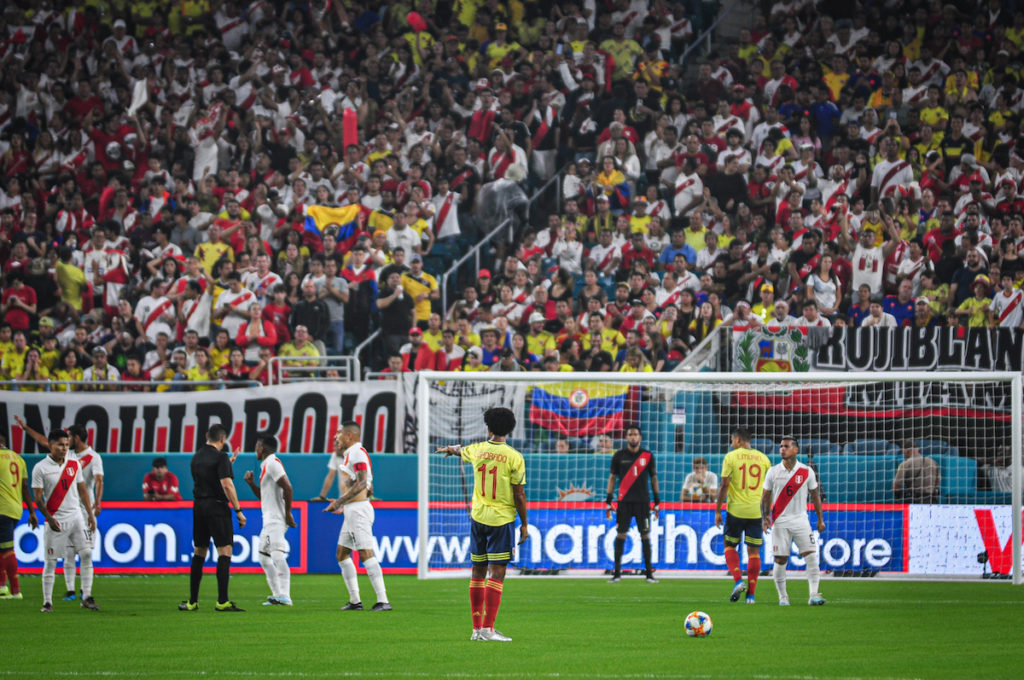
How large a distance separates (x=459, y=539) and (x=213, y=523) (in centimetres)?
564

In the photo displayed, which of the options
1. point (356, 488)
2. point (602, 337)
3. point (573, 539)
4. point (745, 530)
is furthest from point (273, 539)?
point (602, 337)

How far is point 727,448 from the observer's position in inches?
786

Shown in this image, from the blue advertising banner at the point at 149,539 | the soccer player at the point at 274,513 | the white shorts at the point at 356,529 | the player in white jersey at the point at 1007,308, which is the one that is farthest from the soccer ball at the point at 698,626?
the player in white jersey at the point at 1007,308

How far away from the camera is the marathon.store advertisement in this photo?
60.1 feet

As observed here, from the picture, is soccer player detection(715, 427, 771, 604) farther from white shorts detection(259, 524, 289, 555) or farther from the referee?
the referee

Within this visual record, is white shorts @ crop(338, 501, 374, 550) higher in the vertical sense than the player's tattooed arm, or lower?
lower

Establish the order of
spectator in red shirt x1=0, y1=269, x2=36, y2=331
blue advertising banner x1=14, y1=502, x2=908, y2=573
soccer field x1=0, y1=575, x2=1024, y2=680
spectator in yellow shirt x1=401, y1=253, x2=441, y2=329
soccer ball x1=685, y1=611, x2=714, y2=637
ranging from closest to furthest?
soccer field x1=0, y1=575, x2=1024, y2=680 → soccer ball x1=685, y1=611, x2=714, y2=637 → blue advertising banner x1=14, y1=502, x2=908, y2=573 → spectator in yellow shirt x1=401, y1=253, x2=441, y2=329 → spectator in red shirt x1=0, y1=269, x2=36, y2=331

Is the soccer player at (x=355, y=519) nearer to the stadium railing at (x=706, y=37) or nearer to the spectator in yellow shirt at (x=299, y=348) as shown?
the spectator in yellow shirt at (x=299, y=348)

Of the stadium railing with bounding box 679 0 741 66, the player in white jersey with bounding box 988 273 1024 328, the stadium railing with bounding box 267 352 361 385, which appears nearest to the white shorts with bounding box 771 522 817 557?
the player in white jersey with bounding box 988 273 1024 328

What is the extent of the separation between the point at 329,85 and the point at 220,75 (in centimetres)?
216

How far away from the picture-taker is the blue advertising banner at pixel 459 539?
18.9 meters

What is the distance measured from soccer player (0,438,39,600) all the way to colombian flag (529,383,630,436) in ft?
24.3

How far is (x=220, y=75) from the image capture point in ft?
90.1

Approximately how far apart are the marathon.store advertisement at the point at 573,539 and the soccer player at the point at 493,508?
7.68 metres
